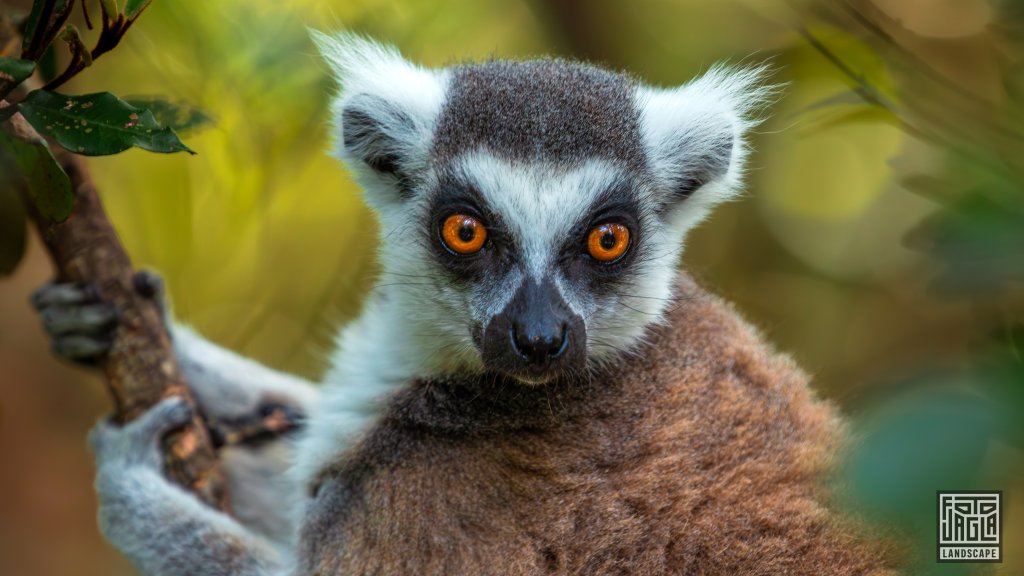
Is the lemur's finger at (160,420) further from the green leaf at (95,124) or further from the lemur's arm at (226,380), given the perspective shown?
the green leaf at (95,124)

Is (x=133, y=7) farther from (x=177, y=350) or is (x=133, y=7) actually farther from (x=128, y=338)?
(x=177, y=350)

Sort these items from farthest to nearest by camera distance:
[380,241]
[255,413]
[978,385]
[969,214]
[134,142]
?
[255,413] → [380,241] → [134,142] → [969,214] → [978,385]

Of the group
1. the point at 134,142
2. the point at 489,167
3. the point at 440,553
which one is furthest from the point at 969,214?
the point at 440,553

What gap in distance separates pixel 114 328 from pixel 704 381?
241 centimetres

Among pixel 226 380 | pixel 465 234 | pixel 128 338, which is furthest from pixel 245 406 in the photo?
pixel 465 234

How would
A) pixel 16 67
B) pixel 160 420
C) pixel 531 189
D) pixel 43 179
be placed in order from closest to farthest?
pixel 16 67
pixel 43 179
pixel 531 189
pixel 160 420

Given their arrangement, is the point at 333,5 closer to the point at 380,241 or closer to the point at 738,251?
the point at 380,241

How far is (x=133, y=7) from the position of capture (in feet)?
7.86

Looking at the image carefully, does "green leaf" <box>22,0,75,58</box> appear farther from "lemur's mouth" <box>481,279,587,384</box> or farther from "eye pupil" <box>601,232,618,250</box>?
"eye pupil" <box>601,232,618,250</box>

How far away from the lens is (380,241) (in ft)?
13.5

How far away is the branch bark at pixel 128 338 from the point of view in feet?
12.5

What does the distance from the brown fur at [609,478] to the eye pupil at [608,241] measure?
471 mm

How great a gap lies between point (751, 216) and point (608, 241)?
16.1 feet

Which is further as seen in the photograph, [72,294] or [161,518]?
[161,518]
